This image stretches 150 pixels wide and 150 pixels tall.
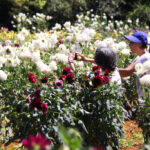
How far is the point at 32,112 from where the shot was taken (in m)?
2.13

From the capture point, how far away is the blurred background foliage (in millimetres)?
14234

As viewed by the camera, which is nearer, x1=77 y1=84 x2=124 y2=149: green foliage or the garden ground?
x1=77 y1=84 x2=124 y2=149: green foliage

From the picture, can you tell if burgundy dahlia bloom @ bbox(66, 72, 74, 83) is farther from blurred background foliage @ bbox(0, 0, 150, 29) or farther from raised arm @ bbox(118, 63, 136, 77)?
blurred background foliage @ bbox(0, 0, 150, 29)

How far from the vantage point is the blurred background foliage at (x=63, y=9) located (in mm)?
14234

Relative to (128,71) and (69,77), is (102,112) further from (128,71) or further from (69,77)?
(128,71)

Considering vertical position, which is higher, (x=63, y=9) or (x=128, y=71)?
(x=63, y=9)

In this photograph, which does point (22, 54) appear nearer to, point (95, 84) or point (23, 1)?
point (95, 84)

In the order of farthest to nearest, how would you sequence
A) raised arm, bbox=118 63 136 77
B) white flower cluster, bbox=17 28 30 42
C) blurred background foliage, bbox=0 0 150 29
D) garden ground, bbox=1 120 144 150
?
blurred background foliage, bbox=0 0 150 29 → white flower cluster, bbox=17 28 30 42 → garden ground, bbox=1 120 144 150 → raised arm, bbox=118 63 136 77

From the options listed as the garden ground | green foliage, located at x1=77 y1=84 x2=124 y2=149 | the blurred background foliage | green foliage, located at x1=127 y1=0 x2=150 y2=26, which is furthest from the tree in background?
green foliage, located at x1=77 y1=84 x2=124 y2=149

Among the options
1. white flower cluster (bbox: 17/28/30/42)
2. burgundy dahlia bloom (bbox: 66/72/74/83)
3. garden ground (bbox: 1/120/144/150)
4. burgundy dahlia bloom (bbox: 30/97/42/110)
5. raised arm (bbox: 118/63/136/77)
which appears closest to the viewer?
burgundy dahlia bloom (bbox: 30/97/42/110)

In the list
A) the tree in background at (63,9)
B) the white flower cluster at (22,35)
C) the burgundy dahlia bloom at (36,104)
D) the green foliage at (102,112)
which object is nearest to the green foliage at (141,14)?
the tree in background at (63,9)

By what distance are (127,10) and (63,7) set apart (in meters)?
4.82

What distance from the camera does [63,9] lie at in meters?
14.1

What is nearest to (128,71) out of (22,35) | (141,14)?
(22,35)
